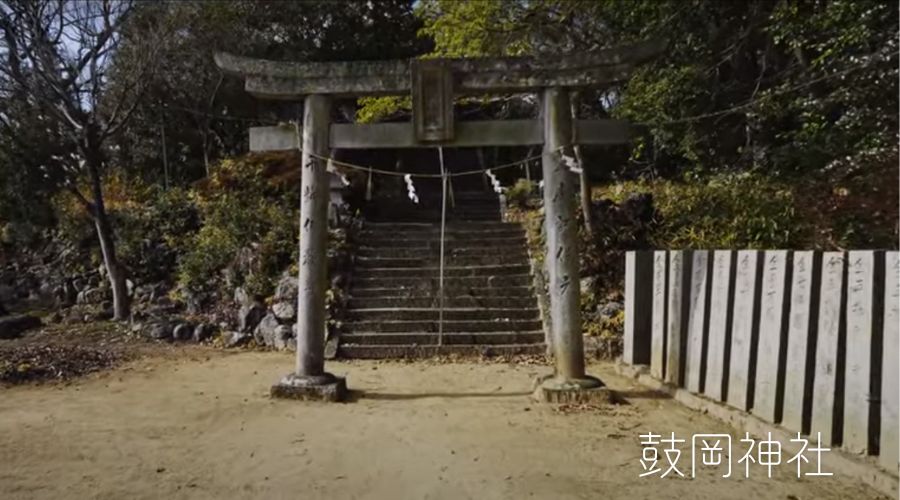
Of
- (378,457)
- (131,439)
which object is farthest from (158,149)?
(378,457)

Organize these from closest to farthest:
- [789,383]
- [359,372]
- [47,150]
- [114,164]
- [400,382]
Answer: [789,383] < [400,382] < [359,372] < [47,150] < [114,164]

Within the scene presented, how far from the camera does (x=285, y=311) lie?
10641mm

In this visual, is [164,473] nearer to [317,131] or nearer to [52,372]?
[317,131]

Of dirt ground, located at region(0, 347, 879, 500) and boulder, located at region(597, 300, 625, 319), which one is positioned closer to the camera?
dirt ground, located at region(0, 347, 879, 500)

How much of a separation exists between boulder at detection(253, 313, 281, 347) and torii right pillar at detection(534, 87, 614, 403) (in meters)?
5.10

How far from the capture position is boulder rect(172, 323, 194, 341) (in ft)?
36.0

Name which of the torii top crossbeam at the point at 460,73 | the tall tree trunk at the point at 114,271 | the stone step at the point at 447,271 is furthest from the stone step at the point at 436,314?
the tall tree trunk at the point at 114,271

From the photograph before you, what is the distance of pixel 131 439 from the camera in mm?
5375

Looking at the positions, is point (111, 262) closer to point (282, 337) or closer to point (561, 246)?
point (282, 337)

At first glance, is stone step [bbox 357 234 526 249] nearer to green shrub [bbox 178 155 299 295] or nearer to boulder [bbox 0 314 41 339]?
green shrub [bbox 178 155 299 295]

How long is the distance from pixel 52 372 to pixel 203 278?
15.5 feet

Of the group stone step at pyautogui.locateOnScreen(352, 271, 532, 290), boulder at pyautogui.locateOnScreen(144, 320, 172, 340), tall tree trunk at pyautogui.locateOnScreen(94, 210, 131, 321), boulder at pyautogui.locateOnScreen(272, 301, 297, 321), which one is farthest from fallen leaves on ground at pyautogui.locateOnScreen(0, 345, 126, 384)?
stone step at pyautogui.locateOnScreen(352, 271, 532, 290)

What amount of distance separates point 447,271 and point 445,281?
1.24 feet

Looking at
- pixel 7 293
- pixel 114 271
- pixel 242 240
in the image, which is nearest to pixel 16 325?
pixel 114 271
